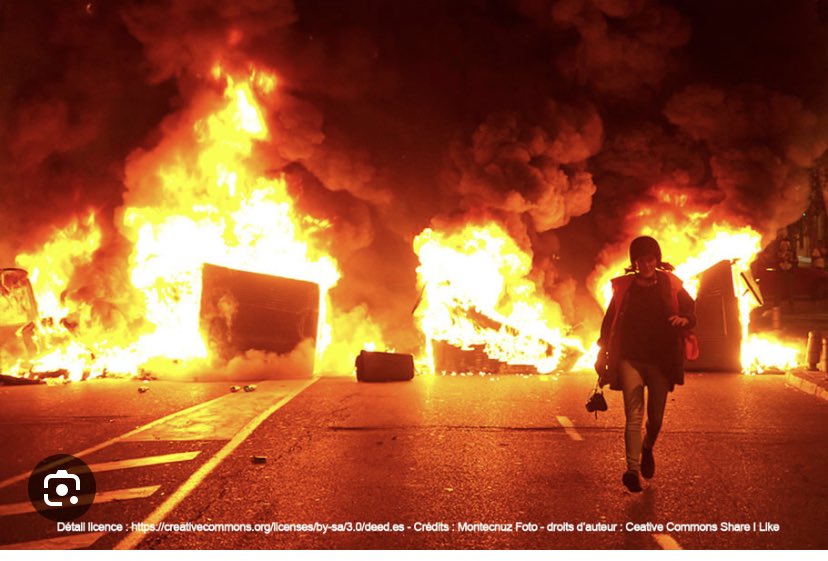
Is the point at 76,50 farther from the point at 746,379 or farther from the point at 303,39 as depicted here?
the point at 746,379

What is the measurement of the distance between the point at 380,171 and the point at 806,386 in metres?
11.8

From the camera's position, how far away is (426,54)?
75.4ft

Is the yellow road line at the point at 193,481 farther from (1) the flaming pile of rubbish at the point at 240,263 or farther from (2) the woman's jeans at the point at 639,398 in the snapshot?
(1) the flaming pile of rubbish at the point at 240,263

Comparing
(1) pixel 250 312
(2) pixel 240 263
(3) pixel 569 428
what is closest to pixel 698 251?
(1) pixel 250 312

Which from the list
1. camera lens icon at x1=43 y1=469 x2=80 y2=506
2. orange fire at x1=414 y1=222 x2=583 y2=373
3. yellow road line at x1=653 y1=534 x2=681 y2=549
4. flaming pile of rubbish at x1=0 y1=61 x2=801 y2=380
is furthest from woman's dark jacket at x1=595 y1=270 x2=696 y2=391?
orange fire at x1=414 y1=222 x2=583 y2=373

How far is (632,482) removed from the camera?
699 centimetres

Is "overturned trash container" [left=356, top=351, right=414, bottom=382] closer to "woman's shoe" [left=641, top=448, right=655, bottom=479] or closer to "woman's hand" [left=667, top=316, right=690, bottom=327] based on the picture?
"woman's shoe" [left=641, top=448, right=655, bottom=479]

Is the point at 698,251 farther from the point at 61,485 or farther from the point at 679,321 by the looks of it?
the point at 61,485

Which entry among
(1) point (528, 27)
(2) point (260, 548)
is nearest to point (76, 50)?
(1) point (528, 27)

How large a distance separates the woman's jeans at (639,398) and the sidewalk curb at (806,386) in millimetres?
6664

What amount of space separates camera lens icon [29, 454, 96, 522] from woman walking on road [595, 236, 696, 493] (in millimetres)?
4199

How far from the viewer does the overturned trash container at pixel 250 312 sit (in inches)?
704

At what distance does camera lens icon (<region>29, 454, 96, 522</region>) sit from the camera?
6766mm

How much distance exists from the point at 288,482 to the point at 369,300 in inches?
665
